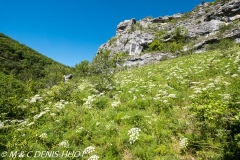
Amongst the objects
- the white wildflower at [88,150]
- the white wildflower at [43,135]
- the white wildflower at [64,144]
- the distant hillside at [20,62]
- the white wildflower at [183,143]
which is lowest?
the white wildflower at [88,150]

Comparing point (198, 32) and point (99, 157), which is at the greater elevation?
point (198, 32)

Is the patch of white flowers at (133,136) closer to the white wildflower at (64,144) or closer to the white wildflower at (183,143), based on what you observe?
the white wildflower at (183,143)

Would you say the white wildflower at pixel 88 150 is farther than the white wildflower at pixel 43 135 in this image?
No

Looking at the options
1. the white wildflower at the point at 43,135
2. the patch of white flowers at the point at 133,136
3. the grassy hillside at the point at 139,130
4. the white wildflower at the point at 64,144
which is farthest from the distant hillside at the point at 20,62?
the patch of white flowers at the point at 133,136

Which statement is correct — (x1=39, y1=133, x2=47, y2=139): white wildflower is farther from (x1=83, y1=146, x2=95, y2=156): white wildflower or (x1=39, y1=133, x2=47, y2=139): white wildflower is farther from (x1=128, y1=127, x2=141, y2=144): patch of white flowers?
(x1=128, y1=127, x2=141, y2=144): patch of white flowers

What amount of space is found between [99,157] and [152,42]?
196 feet

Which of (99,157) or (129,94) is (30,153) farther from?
(129,94)

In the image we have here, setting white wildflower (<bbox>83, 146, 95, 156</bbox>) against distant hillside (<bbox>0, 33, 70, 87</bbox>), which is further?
distant hillside (<bbox>0, 33, 70, 87</bbox>)

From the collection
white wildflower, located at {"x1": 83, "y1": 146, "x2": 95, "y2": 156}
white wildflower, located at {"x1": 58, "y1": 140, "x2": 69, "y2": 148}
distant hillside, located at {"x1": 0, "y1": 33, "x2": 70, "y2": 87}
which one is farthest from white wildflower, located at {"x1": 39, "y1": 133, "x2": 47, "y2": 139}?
distant hillside, located at {"x1": 0, "y1": 33, "x2": 70, "y2": 87}

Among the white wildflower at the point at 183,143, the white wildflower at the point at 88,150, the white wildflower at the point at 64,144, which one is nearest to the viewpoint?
the white wildflower at the point at 183,143

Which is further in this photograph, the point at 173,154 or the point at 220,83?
the point at 220,83

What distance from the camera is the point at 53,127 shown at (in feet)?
20.0

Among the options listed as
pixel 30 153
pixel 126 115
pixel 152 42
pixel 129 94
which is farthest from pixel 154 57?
pixel 30 153

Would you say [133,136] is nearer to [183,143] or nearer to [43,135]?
[183,143]
